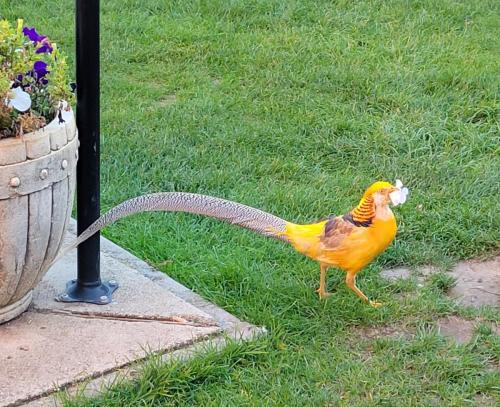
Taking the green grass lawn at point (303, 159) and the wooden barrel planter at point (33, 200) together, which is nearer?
the wooden barrel planter at point (33, 200)

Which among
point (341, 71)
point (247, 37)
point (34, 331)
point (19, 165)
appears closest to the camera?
point (19, 165)

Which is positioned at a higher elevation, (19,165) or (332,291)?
(19,165)

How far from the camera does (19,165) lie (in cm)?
304

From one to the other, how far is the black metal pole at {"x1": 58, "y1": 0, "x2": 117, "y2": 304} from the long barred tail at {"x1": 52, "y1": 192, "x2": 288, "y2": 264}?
0.10 metres

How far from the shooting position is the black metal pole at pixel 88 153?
11.2 feet

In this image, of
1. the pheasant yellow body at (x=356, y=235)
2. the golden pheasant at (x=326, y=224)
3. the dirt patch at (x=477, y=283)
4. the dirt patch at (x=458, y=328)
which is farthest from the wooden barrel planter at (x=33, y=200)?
the dirt patch at (x=477, y=283)

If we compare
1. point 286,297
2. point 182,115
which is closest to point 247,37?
point 182,115

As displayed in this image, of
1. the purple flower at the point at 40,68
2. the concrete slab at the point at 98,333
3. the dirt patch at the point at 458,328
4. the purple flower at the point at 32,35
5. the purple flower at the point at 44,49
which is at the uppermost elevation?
the purple flower at the point at 32,35

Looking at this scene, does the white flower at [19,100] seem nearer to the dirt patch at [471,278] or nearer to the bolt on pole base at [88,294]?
the bolt on pole base at [88,294]

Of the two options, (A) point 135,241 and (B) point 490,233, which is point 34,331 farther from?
(B) point 490,233

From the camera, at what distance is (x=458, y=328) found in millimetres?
3824

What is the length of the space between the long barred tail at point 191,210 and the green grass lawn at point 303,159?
0.33 metres

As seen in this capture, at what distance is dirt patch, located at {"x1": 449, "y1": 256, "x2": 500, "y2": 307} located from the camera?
4109 mm

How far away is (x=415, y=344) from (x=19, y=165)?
67.4 inches
